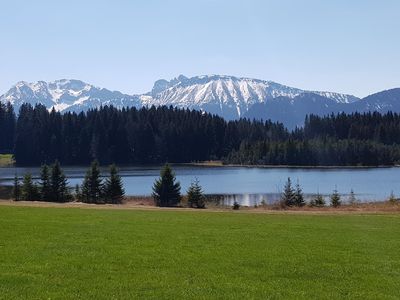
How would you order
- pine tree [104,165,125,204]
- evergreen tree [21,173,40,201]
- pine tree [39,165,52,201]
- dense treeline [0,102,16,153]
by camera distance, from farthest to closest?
1. dense treeline [0,102,16,153]
2. pine tree [104,165,125,204]
3. pine tree [39,165,52,201]
4. evergreen tree [21,173,40,201]

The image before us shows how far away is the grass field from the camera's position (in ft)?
41.9

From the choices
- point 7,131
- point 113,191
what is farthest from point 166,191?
point 7,131

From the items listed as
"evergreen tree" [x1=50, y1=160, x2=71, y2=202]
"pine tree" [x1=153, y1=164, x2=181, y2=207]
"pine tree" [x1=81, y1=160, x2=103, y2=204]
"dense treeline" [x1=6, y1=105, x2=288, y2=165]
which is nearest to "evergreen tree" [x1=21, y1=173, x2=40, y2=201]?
"evergreen tree" [x1=50, y1=160, x2=71, y2=202]

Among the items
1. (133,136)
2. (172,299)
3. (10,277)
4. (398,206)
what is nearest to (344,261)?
(172,299)

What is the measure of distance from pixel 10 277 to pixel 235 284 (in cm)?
557

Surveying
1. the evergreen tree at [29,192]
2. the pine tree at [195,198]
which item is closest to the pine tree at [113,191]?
the evergreen tree at [29,192]

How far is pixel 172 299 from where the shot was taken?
1201 cm

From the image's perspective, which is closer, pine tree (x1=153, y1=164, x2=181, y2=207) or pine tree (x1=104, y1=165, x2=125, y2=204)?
pine tree (x1=153, y1=164, x2=181, y2=207)

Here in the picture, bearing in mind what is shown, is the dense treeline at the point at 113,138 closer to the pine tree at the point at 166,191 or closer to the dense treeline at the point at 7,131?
the dense treeline at the point at 7,131

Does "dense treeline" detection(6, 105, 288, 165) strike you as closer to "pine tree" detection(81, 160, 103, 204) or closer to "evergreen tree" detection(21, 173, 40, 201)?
"pine tree" detection(81, 160, 103, 204)

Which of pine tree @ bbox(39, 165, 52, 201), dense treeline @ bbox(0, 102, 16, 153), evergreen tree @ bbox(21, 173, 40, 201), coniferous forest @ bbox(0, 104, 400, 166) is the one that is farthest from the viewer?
dense treeline @ bbox(0, 102, 16, 153)

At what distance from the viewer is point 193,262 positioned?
16125mm

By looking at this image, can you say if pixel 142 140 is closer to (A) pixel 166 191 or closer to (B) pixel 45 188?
(B) pixel 45 188

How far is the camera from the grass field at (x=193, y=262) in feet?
41.9
